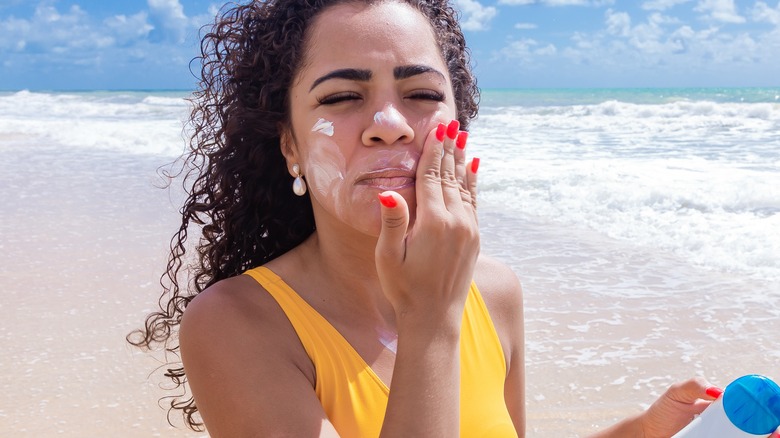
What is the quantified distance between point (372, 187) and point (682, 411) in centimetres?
107

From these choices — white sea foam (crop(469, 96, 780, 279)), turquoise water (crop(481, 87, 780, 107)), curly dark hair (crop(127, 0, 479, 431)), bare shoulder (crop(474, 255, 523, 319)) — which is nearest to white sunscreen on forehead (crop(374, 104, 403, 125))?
curly dark hair (crop(127, 0, 479, 431))

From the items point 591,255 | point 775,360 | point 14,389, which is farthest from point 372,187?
point 591,255

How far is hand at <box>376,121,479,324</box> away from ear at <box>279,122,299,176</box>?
24.9 inches

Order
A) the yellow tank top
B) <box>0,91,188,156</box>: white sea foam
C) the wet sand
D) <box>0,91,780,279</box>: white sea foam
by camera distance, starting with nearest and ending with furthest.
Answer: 1. the yellow tank top
2. the wet sand
3. <box>0,91,780,279</box>: white sea foam
4. <box>0,91,188,156</box>: white sea foam

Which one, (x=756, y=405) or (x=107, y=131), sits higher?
(x=756, y=405)

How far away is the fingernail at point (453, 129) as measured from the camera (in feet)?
6.29

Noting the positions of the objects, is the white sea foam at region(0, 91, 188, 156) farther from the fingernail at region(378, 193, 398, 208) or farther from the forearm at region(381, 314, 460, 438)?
the forearm at region(381, 314, 460, 438)

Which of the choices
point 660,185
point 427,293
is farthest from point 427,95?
point 660,185

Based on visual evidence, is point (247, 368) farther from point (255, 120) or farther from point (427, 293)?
point (255, 120)

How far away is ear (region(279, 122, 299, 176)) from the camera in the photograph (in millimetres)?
2301

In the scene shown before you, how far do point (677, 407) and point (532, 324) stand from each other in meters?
3.07

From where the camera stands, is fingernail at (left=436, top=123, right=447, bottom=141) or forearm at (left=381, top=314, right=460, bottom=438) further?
fingernail at (left=436, top=123, right=447, bottom=141)

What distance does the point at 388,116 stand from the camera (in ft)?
6.47

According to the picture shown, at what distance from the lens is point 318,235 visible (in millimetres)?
2355
